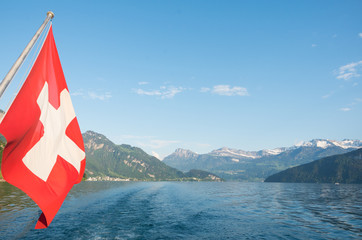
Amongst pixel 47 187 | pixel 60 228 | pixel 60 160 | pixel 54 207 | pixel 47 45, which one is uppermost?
pixel 47 45

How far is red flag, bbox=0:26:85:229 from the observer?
804 centimetres

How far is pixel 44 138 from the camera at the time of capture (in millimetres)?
9320

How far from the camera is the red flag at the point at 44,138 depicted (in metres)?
8.04

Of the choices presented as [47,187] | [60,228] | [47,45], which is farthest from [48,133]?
[60,228]

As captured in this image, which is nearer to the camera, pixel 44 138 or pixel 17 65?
pixel 17 65

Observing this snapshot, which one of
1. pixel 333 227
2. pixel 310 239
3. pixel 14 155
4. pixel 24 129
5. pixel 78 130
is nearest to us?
pixel 14 155

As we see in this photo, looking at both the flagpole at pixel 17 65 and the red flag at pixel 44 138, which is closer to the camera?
the flagpole at pixel 17 65

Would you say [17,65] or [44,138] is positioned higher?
[17,65]

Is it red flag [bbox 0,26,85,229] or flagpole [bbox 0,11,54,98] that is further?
red flag [bbox 0,26,85,229]

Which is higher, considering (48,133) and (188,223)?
(48,133)

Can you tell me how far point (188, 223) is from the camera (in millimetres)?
33938

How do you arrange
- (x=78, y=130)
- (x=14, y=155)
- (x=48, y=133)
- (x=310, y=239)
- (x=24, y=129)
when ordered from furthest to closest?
(x=310, y=239)
(x=78, y=130)
(x=48, y=133)
(x=24, y=129)
(x=14, y=155)

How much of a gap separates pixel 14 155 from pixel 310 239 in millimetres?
32651

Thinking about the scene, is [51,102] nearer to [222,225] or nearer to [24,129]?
[24,129]
